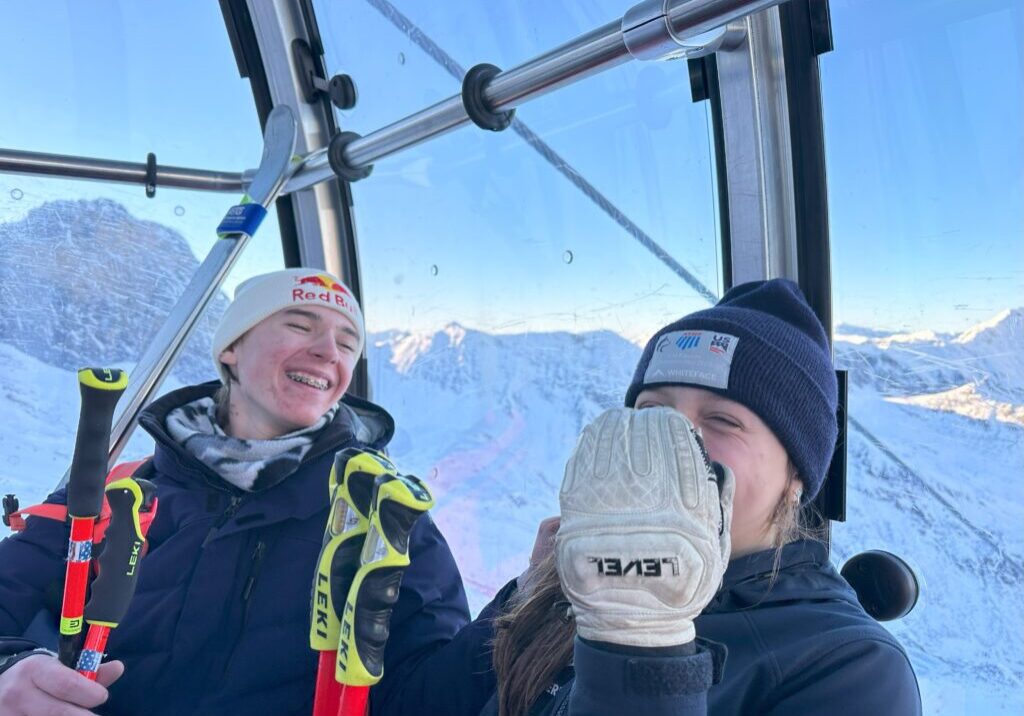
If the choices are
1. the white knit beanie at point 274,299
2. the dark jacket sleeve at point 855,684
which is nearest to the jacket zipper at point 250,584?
the white knit beanie at point 274,299

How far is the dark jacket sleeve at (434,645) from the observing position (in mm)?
1245

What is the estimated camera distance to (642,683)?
691 mm

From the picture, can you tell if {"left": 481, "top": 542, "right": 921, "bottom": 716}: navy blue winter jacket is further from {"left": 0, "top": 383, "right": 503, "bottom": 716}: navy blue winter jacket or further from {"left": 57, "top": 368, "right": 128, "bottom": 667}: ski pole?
{"left": 57, "top": 368, "right": 128, "bottom": 667}: ski pole

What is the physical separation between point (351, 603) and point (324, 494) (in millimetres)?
409

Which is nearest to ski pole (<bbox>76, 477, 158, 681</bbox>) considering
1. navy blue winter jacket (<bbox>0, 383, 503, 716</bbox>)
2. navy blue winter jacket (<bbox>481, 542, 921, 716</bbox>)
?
navy blue winter jacket (<bbox>0, 383, 503, 716</bbox>)

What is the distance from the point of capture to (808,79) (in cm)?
137

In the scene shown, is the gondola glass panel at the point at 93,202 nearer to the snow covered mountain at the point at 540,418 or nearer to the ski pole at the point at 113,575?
the snow covered mountain at the point at 540,418

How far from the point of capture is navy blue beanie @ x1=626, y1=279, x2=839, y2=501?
0.99m

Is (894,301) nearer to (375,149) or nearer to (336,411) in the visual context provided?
(336,411)

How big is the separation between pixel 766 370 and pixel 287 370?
962mm

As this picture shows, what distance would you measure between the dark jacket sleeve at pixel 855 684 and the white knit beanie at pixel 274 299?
114 cm

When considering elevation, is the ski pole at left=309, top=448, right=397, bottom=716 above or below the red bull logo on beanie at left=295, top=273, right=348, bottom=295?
below

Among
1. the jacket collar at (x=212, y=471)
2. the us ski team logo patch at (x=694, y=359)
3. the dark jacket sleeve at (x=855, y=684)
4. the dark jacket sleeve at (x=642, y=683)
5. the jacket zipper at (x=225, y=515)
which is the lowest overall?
the dark jacket sleeve at (x=855, y=684)

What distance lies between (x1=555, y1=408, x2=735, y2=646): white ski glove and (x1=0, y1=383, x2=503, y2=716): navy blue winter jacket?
572mm
